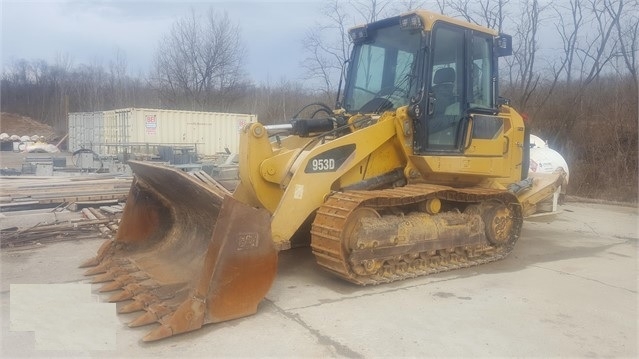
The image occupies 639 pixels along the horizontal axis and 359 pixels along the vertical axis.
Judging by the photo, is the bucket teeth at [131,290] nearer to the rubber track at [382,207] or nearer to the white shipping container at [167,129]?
the rubber track at [382,207]

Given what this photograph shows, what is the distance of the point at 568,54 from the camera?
65.8 ft

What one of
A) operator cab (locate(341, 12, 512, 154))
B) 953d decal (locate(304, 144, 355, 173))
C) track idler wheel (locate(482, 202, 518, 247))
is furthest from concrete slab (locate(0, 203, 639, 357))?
operator cab (locate(341, 12, 512, 154))

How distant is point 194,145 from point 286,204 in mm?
17831

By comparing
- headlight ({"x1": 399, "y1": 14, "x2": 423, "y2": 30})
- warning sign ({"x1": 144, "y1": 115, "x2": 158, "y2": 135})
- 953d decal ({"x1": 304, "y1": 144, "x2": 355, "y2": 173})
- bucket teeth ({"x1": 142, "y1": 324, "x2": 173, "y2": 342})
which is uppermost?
headlight ({"x1": 399, "y1": 14, "x2": 423, "y2": 30})

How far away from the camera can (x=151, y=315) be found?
4.14m

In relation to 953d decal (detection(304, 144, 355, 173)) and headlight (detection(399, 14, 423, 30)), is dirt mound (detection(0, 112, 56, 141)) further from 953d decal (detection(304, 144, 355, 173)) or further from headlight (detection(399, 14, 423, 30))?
953d decal (detection(304, 144, 355, 173))

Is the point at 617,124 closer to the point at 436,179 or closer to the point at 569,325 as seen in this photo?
the point at 436,179

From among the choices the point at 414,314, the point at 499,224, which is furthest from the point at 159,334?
the point at 499,224

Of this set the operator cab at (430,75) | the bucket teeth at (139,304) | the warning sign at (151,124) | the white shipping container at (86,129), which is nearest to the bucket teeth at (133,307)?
the bucket teeth at (139,304)

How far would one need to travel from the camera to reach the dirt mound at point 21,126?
47562 millimetres

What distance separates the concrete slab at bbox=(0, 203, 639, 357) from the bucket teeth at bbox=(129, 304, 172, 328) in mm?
72

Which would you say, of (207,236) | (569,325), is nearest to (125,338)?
(207,236)

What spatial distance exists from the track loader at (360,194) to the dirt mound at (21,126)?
46980mm

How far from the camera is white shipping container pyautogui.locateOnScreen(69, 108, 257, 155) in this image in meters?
21.0
